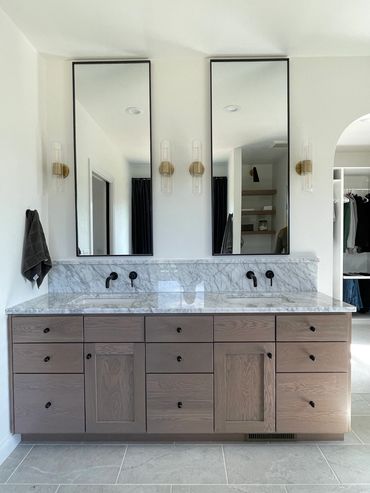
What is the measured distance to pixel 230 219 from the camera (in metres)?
2.44

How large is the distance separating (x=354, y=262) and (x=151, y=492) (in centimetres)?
416

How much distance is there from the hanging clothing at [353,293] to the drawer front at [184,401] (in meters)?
3.23

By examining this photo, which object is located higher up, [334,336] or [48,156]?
[48,156]

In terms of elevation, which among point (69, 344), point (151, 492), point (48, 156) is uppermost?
point (48, 156)

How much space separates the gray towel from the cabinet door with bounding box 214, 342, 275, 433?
127 cm

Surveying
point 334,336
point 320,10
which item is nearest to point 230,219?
point 334,336

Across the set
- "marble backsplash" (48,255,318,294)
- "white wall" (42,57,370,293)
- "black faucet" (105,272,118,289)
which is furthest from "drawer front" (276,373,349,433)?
"black faucet" (105,272,118,289)

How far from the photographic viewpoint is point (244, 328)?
6.23 ft

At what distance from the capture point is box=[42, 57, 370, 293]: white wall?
94.7 inches

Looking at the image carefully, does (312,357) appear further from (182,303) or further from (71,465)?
(71,465)

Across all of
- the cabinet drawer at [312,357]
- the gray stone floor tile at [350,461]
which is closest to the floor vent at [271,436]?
the gray stone floor tile at [350,461]

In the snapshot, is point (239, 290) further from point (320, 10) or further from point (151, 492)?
point (320, 10)

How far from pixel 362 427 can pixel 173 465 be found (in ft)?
4.27

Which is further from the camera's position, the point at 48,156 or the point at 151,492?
the point at 48,156
